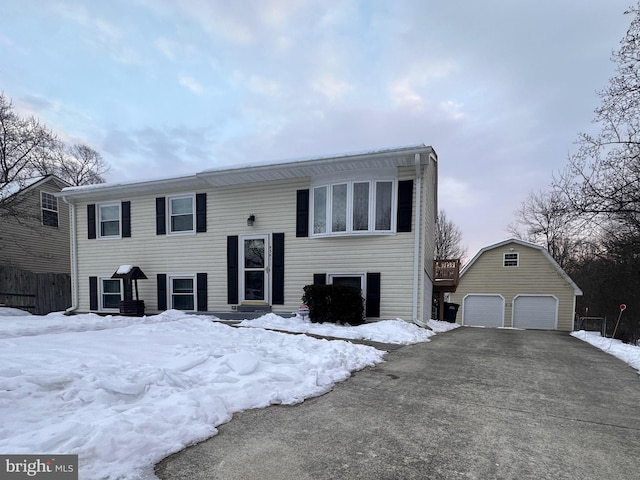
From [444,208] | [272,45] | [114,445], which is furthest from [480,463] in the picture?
[444,208]

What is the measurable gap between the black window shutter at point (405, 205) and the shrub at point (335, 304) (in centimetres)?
219

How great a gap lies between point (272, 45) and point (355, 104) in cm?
448

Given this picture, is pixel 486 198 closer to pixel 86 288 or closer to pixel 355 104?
pixel 355 104

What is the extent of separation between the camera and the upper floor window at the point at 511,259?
1827cm

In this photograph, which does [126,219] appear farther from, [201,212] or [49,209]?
[49,209]

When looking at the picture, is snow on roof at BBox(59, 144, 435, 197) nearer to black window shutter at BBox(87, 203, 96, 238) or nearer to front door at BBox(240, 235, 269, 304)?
black window shutter at BBox(87, 203, 96, 238)

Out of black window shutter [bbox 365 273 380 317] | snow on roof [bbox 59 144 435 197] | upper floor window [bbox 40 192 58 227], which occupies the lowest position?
black window shutter [bbox 365 273 380 317]

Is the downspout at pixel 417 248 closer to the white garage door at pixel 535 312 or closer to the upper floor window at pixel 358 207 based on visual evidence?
the upper floor window at pixel 358 207

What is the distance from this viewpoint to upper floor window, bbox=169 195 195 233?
36.4ft

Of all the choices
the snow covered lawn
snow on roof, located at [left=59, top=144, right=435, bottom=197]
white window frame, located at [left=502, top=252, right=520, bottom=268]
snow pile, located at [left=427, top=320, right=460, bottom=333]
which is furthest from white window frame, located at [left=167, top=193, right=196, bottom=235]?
white window frame, located at [left=502, top=252, right=520, bottom=268]

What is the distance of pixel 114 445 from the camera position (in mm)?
2039

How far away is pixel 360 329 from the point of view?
7.59m

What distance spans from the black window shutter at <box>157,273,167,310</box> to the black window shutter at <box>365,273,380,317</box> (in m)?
7.06

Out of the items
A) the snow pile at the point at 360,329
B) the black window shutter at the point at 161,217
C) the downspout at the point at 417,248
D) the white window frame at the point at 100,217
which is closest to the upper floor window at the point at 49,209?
the white window frame at the point at 100,217
